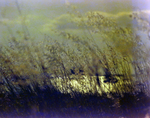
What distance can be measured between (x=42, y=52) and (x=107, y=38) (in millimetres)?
853

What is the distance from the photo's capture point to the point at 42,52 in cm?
173

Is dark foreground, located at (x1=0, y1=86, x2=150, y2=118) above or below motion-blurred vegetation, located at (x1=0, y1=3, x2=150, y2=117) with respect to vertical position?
below

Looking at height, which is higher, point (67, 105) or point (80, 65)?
point (80, 65)

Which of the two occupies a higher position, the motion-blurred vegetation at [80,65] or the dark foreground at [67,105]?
the motion-blurred vegetation at [80,65]

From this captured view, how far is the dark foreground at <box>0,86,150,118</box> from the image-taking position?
1802 mm

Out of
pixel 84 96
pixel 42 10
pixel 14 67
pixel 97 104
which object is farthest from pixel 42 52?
pixel 97 104

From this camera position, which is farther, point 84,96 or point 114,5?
point 84,96

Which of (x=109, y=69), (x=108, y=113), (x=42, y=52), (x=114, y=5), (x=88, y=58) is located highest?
(x=114, y=5)

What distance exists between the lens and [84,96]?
1.81 meters

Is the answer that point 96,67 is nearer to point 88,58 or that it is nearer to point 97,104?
point 88,58

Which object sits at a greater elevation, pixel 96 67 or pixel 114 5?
pixel 114 5

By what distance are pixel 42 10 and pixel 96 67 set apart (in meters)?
1.01

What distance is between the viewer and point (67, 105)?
6.00ft

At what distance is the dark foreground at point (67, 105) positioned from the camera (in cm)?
180
